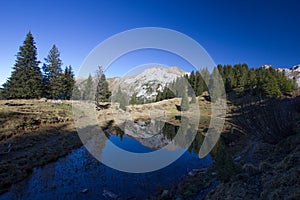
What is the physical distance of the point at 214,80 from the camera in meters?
48.6

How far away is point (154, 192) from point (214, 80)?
152 feet

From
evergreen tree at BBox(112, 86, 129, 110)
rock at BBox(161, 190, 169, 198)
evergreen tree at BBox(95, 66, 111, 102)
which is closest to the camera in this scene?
rock at BBox(161, 190, 169, 198)

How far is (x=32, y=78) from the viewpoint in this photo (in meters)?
33.2

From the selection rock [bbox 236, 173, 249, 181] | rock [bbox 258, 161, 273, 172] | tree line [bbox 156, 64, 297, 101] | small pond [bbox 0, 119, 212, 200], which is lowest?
small pond [bbox 0, 119, 212, 200]

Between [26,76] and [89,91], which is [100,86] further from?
[26,76]

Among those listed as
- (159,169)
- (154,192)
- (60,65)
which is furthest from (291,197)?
(60,65)

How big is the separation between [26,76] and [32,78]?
107cm

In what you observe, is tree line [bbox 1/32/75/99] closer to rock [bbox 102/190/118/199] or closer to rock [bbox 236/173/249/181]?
rock [bbox 102/190/118/199]

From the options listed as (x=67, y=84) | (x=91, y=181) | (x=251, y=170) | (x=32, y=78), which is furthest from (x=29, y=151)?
(x=67, y=84)

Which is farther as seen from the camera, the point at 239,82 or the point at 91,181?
the point at 239,82

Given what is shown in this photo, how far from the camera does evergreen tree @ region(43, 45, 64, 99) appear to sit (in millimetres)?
38656

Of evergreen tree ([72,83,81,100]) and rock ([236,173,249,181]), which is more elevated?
evergreen tree ([72,83,81,100])

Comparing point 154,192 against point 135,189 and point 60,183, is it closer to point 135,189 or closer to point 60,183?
point 135,189

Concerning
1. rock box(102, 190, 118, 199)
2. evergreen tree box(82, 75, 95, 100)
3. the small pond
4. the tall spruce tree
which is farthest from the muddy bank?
evergreen tree box(82, 75, 95, 100)
